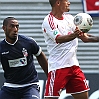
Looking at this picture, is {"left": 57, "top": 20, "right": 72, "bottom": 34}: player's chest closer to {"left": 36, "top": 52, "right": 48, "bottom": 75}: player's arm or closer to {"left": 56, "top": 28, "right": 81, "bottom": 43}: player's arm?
{"left": 56, "top": 28, "right": 81, "bottom": 43}: player's arm

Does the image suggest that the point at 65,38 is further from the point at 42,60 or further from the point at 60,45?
the point at 42,60

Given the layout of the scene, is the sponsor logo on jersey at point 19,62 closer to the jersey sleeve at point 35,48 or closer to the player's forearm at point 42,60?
the jersey sleeve at point 35,48

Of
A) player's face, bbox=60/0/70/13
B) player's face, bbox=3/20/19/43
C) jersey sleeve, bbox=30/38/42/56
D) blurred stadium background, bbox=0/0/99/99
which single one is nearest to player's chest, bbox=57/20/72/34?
player's face, bbox=60/0/70/13

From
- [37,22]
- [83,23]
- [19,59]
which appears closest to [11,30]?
[19,59]

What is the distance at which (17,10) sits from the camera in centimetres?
1207

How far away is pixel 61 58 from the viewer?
27.6 ft

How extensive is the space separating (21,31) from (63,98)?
5.31ft

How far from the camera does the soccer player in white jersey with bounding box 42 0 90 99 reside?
8.34 metres

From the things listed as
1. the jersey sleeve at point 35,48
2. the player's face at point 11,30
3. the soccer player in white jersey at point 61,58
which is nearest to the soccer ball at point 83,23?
the soccer player in white jersey at point 61,58

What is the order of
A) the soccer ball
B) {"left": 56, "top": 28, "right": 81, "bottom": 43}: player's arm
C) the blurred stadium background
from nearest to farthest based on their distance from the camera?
{"left": 56, "top": 28, "right": 81, "bottom": 43}: player's arm, the soccer ball, the blurred stadium background

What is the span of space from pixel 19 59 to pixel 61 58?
0.63 meters

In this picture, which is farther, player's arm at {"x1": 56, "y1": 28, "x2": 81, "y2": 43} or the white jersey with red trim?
the white jersey with red trim

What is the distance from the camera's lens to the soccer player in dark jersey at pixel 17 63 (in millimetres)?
8195

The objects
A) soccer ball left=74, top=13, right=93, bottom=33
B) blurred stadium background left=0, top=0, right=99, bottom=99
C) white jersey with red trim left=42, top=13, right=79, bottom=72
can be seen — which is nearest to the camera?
soccer ball left=74, top=13, right=93, bottom=33
